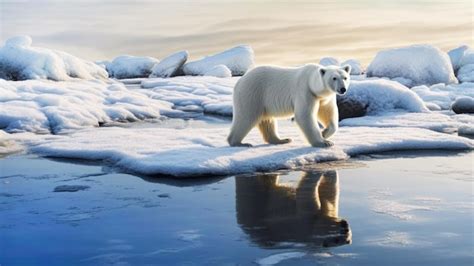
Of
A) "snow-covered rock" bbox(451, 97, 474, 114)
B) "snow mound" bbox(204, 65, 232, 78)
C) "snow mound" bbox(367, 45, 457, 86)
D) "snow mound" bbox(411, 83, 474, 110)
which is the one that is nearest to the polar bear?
"snow-covered rock" bbox(451, 97, 474, 114)

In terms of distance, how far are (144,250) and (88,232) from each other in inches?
26.3

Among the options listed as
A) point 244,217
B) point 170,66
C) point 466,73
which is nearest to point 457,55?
point 466,73

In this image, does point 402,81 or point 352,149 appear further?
point 402,81

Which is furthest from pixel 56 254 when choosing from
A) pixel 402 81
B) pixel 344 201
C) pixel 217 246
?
pixel 402 81

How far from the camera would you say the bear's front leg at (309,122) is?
25.2 feet

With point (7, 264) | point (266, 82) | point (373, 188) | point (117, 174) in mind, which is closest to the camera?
point (7, 264)

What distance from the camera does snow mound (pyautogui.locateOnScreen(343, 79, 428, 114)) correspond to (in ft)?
45.1

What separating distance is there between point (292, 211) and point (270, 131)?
3596 millimetres

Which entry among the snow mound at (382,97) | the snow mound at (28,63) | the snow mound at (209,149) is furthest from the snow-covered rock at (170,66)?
the snow mound at (209,149)

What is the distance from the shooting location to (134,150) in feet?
25.0

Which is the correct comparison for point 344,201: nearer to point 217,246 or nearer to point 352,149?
point 217,246

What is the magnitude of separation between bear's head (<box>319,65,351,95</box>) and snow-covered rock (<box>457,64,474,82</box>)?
30013mm

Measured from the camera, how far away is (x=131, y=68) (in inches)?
2010

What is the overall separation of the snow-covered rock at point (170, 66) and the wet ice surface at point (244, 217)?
128ft
